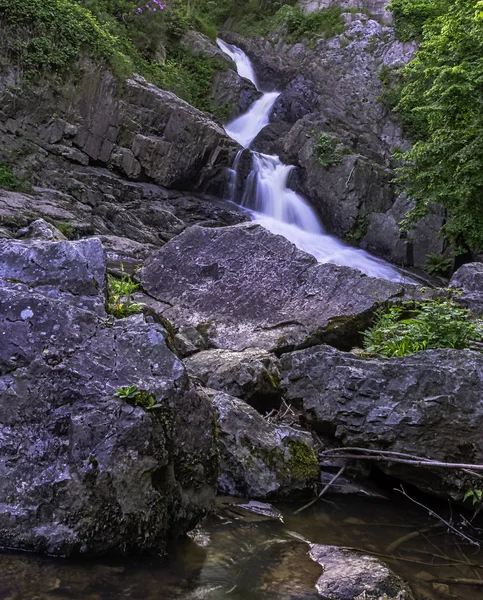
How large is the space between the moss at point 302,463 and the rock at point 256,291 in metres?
1.93

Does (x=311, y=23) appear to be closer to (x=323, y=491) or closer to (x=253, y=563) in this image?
(x=323, y=491)

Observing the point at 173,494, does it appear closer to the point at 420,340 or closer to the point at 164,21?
the point at 420,340

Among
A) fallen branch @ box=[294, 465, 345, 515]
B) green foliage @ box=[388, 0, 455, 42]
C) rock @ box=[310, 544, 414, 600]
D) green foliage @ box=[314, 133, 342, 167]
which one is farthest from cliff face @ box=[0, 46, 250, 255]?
green foliage @ box=[388, 0, 455, 42]

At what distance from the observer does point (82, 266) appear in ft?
11.5

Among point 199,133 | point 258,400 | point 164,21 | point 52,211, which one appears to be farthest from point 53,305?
point 164,21

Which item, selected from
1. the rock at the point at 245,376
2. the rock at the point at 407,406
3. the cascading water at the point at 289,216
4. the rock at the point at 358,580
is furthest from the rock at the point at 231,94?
the rock at the point at 358,580

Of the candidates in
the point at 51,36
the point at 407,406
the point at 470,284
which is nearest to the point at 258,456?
the point at 407,406

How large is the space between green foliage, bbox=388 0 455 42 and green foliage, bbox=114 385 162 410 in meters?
26.2

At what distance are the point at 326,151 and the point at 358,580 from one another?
1859cm

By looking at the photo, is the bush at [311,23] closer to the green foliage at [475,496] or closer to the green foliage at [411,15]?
the green foliage at [411,15]

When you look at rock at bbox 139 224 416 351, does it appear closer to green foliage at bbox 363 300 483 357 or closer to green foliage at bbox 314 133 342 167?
green foliage at bbox 363 300 483 357

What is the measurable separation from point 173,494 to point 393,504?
2.13 metres

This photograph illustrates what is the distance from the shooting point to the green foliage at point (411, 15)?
24.1 m

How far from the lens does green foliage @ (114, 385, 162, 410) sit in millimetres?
2875
